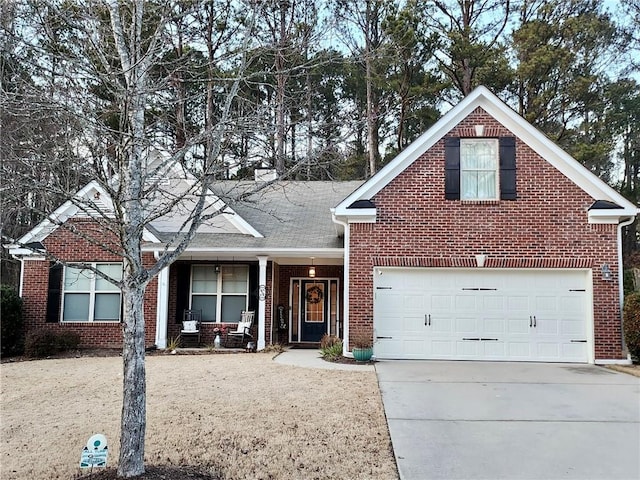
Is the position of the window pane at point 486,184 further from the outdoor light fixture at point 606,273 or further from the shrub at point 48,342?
the shrub at point 48,342

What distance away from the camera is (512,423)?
6.11 metres

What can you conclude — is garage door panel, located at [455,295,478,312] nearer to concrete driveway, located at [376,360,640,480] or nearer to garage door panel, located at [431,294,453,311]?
garage door panel, located at [431,294,453,311]

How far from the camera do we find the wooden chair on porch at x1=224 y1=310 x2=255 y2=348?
13.3 m

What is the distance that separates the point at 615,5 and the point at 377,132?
11.3 m

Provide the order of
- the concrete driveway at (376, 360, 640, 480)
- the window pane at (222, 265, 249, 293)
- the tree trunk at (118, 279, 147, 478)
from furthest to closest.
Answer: the window pane at (222, 265, 249, 293)
the concrete driveway at (376, 360, 640, 480)
the tree trunk at (118, 279, 147, 478)

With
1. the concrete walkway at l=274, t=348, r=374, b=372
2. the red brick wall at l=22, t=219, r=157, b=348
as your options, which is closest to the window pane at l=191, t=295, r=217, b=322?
the red brick wall at l=22, t=219, r=157, b=348

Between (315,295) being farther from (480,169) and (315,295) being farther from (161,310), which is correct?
(480,169)

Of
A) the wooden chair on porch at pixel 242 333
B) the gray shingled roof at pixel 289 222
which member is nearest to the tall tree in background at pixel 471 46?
the gray shingled roof at pixel 289 222

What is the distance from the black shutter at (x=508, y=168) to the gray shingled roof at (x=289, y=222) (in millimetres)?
3972

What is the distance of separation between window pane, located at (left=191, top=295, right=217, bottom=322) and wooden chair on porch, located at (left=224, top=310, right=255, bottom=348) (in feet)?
2.28

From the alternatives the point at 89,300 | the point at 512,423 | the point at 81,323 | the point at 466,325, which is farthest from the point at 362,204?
the point at 81,323

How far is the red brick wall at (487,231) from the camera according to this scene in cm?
1088

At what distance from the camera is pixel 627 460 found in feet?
16.2

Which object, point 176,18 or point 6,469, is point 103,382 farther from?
point 176,18
